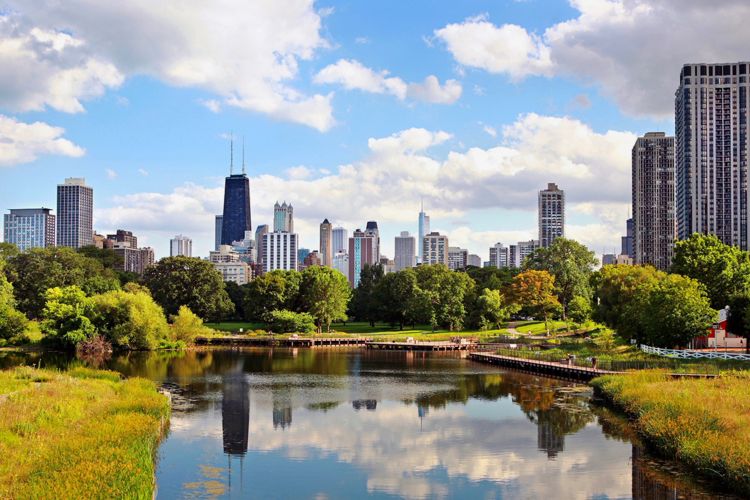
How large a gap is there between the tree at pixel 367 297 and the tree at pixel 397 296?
1.66m

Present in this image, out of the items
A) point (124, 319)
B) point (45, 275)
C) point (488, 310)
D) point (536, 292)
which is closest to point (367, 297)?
point (488, 310)

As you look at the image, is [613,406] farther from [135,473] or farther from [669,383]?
[135,473]

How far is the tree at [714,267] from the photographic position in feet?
244

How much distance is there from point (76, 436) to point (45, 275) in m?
89.6

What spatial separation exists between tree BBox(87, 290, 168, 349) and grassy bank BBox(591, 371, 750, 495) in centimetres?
5611

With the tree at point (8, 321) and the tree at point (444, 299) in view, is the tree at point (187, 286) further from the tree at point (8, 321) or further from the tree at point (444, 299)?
the tree at point (444, 299)

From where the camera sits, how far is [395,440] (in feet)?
123

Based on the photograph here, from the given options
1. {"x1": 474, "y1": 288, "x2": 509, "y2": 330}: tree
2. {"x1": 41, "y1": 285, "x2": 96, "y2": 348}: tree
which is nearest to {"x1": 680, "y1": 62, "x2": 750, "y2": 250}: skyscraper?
{"x1": 474, "y1": 288, "x2": 509, "y2": 330}: tree

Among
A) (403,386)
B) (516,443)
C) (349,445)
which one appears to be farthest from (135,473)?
(403,386)

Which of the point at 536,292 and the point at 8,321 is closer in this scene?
the point at 8,321

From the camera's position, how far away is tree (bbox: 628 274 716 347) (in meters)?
61.3

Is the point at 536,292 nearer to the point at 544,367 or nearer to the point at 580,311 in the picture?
the point at 580,311

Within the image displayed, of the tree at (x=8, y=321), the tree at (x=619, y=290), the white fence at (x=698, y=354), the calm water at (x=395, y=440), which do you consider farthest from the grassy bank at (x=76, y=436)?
the tree at (x=619, y=290)

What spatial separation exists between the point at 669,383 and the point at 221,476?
29731 millimetres
